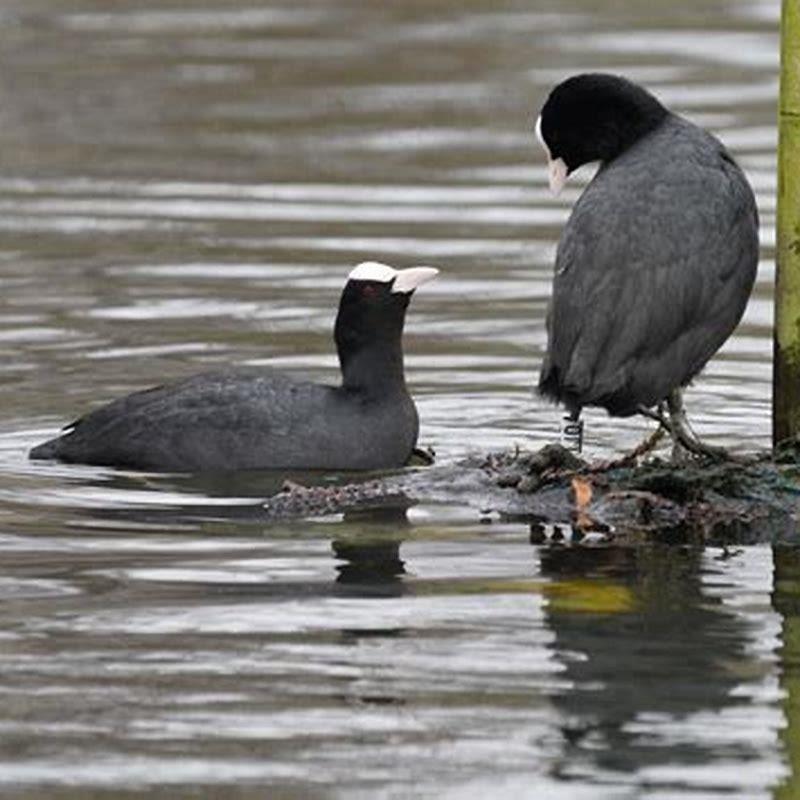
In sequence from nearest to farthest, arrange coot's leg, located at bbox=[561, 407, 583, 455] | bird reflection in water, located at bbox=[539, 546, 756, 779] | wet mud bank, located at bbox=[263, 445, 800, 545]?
bird reflection in water, located at bbox=[539, 546, 756, 779] → wet mud bank, located at bbox=[263, 445, 800, 545] → coot's leg, located at bbox=[561, 407, 583, 455]

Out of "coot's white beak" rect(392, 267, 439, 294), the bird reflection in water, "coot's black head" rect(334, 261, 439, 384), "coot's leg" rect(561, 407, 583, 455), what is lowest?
the bird reflection in water

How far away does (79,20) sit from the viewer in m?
20.8

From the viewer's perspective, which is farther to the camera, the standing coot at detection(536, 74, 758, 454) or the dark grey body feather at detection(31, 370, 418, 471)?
the dark grey body feather at detection(31, 370, 418, 471)

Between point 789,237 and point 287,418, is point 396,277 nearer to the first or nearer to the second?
point 287,418

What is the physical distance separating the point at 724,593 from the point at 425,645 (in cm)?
96

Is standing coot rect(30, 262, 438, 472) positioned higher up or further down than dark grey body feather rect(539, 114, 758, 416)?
further down

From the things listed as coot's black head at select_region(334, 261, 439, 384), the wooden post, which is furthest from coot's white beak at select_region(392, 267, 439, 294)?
the wooden post

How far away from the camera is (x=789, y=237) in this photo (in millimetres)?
8922

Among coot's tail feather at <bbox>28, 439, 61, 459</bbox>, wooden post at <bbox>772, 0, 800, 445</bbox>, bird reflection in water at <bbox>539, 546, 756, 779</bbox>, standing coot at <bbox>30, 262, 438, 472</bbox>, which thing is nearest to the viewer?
bird reflection in water at <bbox>539, 546, 756, 779</bbox>

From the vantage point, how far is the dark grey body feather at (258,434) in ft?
32.1

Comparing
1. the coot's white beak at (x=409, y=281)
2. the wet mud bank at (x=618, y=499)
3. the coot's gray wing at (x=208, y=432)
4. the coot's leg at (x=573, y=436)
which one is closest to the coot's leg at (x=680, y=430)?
the wet mud bank at (x=618, y=499)

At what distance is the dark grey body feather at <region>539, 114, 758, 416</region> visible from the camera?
891 cm

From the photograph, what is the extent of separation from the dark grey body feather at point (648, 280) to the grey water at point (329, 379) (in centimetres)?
61

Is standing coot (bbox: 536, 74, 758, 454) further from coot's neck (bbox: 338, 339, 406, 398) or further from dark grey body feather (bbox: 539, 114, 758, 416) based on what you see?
coot's neck (bbox: 338, 339, 406, 398)
